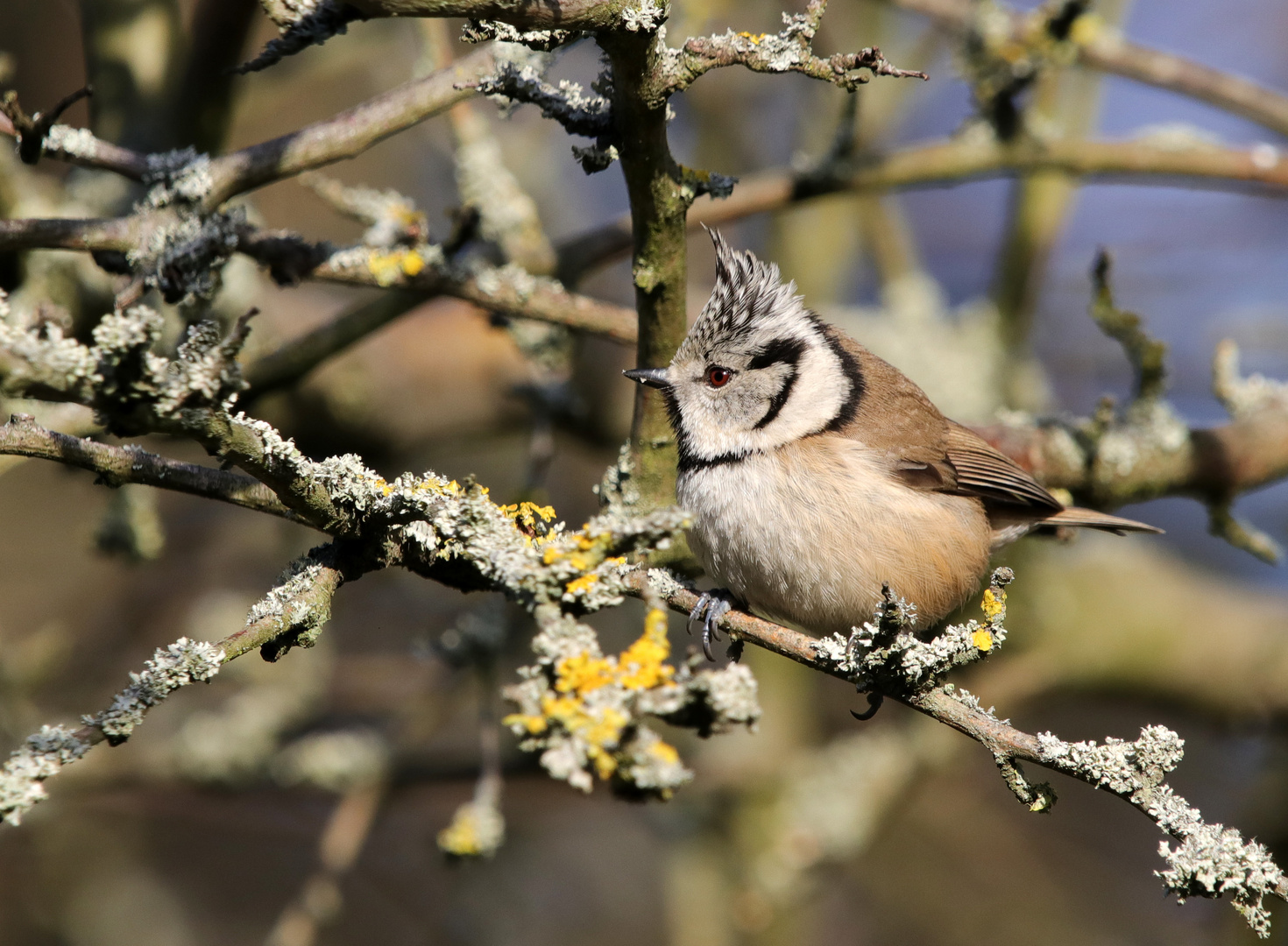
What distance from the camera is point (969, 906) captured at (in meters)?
6.39

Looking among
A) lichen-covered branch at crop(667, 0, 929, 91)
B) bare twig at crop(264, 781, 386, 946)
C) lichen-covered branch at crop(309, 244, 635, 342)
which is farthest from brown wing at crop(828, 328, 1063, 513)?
bare twig at crop(264, 781, 386, 946)

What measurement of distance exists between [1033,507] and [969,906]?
3977 millimetres

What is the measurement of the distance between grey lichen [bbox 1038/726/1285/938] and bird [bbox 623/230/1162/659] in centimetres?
96

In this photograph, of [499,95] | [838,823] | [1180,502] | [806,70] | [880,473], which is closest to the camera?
[806,70]

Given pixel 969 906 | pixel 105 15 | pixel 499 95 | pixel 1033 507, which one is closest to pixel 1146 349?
pixel 1033 507

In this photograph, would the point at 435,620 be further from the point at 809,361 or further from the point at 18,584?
the point at 809,361

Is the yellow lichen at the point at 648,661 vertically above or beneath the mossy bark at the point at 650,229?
beneath

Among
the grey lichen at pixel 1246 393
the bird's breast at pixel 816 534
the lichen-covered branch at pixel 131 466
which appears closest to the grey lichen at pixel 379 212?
the bird's breast at pixel 816 534

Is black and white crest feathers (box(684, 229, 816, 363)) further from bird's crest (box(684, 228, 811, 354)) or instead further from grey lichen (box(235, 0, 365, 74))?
grey lichen (box(235, 0, 365, 74))

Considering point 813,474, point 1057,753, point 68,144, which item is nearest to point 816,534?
point 813,474

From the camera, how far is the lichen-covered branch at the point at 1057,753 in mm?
1633

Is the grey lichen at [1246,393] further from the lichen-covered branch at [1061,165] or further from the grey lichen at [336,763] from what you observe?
the grey lichen at [336,763]

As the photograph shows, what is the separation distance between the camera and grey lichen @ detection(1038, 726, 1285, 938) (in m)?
1.62

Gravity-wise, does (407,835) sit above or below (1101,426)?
below
